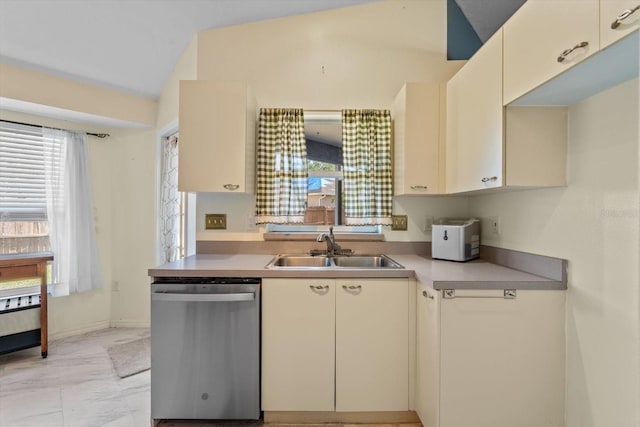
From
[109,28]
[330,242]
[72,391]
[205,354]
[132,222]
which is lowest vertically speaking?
[72,391]

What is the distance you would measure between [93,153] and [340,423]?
314 centimetres

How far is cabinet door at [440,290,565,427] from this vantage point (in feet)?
4.61

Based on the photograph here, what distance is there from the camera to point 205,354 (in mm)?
1654

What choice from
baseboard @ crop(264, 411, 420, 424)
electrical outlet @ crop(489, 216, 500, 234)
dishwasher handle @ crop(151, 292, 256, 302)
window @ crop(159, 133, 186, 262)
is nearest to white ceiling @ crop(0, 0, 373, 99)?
window @ crop(159, 133, 186, 262)

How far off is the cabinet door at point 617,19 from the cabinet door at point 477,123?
50cm

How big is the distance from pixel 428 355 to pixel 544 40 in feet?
4.67

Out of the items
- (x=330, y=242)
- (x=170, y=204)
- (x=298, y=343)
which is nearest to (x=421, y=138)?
(x=330, y=242)

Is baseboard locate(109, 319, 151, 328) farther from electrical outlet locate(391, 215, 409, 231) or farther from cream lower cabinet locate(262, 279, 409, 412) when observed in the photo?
electrical outlet locate(391, 215, 409, 231)

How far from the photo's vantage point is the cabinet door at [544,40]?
999 millimetres

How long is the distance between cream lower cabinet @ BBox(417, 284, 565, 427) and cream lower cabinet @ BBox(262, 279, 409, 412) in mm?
285

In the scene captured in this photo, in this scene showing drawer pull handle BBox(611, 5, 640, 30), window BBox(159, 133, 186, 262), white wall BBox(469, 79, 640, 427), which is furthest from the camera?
window BBox(159, 133, 186, 262)

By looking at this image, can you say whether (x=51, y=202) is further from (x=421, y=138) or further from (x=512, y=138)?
(x=512, y=138)

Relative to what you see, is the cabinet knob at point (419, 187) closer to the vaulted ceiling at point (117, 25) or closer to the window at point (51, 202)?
the vaulted ceiling at point (117, 25)

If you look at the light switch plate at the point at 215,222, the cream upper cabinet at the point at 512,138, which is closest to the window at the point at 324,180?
the light switch plate at the point at 215,222
